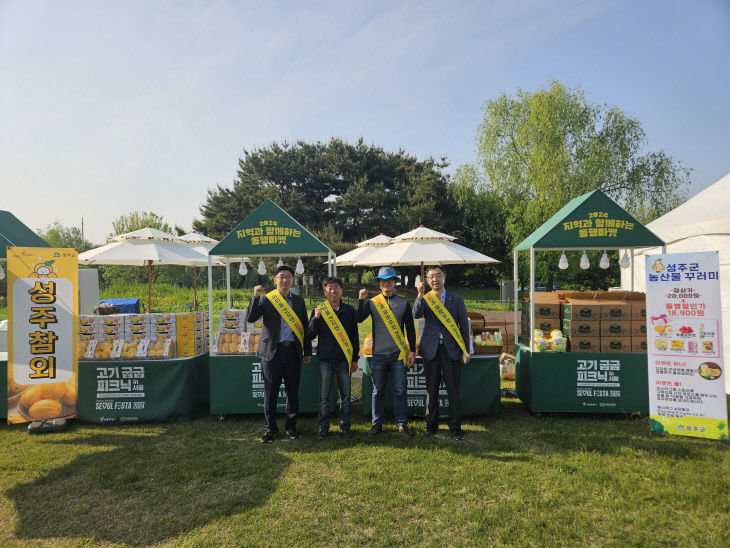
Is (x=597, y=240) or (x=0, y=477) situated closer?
(x=0, y=477)

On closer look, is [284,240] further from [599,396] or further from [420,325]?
[599,396]

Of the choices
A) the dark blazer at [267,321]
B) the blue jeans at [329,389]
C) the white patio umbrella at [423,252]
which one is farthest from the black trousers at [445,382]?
the white patio umbrella at [423,252]

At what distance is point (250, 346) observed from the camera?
556 centimetres

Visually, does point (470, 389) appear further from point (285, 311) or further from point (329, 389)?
point (285, 311)

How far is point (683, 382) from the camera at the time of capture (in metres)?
4.56

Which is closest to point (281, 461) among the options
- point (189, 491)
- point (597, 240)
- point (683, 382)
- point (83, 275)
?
point (189, 491)

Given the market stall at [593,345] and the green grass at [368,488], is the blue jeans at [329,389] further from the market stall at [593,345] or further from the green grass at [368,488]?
the market stall at [593,345]

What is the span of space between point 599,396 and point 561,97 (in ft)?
59.9

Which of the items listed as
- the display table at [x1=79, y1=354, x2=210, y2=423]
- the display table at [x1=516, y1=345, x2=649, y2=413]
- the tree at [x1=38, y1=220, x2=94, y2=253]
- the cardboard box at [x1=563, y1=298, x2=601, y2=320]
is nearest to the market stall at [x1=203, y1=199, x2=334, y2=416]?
the display table at [x1=79, y1=354, x2=210, y2=423]

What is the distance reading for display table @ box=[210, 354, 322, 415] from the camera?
5484 millimetres

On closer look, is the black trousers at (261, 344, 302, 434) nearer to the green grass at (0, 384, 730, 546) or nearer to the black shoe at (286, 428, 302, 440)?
the black shoe at (286, 428, 302, 440)

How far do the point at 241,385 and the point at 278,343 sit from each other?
1203mm

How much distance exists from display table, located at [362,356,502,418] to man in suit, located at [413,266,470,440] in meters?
0.51

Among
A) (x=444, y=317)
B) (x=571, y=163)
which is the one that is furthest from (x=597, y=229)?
(x=571, y=163)
